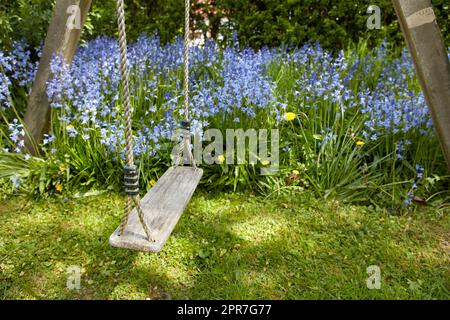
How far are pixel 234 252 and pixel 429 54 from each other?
73.6 inches

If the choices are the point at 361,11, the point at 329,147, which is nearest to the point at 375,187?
the point at 329,147

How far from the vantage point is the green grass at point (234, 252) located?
2.49m

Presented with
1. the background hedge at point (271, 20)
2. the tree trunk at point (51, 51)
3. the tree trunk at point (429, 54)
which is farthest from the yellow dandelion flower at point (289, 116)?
the tree trunk at point (51, 51)

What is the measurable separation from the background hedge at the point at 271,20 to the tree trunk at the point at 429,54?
6.27ft

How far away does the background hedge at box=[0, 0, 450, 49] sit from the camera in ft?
15.5

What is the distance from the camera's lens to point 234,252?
2.78 m

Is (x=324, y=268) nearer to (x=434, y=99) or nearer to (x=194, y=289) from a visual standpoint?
(x=194, y=289)

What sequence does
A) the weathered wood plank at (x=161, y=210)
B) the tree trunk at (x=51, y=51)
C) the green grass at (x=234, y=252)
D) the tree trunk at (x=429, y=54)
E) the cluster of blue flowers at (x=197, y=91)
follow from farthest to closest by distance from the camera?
the cluster of blue flowers at (x=197, y=91) < the tree trunk at (x=51, y=51) < the tree trunk at (x=429, y=54) < the green grass at (x=234, y=252) < the weathered wood plank at (x=161, y=210)

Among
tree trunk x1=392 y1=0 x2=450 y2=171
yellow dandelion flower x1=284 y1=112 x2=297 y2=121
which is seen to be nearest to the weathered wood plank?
yellow dandelion flower x1=284 y1=112 x2=297 y2=121

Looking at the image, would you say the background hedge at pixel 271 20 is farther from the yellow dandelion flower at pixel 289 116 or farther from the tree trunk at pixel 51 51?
the yellow dandelion flower at pixel 289 116

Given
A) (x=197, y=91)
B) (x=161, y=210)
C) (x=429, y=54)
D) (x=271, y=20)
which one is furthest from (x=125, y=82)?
(x=271, y=20)

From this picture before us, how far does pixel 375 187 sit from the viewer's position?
327 cm
